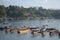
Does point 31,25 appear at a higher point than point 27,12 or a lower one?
lower

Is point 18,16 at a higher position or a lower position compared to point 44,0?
lower

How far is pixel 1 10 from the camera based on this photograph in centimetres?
325

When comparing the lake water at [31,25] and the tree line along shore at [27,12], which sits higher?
the tree line along shore at [27,12]

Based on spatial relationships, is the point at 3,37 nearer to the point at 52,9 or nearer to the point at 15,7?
the point at 15,7

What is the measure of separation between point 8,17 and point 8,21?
0.23 feet

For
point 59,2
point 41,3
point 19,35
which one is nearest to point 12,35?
point 19,35

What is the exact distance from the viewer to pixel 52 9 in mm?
3209

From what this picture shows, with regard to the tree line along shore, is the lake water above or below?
below

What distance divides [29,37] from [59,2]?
80 cm

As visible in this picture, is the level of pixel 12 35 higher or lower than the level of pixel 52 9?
lower

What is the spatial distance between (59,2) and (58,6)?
8cm

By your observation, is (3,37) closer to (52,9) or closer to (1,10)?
(1,10)

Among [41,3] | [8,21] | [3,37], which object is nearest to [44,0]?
[41,3]

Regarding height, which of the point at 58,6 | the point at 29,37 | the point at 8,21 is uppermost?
the point at 58,6
